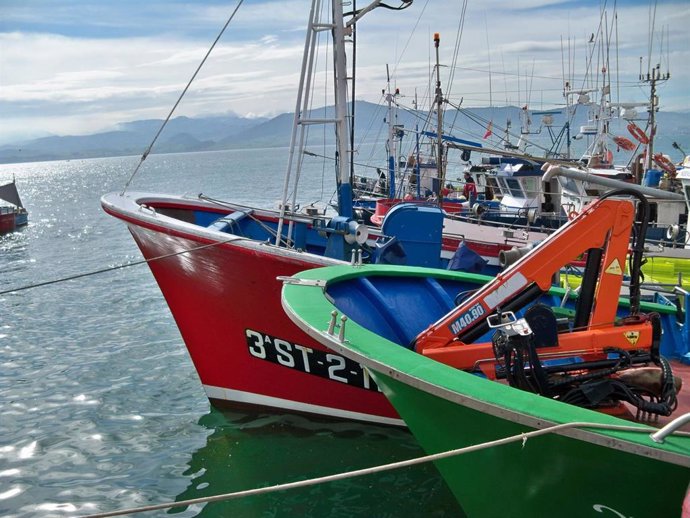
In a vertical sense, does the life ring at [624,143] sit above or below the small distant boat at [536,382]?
above

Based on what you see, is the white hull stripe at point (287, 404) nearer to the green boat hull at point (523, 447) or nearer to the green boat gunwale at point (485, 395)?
the green boat gunwale at point (485, 395)

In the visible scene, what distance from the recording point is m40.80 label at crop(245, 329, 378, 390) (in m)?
7.14

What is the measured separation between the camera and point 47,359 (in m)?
11.5

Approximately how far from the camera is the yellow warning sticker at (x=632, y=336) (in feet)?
16.2

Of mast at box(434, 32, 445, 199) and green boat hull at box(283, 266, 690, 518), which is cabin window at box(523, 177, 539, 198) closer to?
mast at box(434, 32, 445, 199)

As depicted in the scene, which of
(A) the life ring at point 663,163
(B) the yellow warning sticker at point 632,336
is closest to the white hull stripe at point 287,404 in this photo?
(B) the yellow warning sticker at point 632,336

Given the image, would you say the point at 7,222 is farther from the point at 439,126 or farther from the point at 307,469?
the point at 307,469

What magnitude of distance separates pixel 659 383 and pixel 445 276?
9.82 feet

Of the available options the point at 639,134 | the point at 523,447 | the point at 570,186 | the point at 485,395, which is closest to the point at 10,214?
the point at 570,186

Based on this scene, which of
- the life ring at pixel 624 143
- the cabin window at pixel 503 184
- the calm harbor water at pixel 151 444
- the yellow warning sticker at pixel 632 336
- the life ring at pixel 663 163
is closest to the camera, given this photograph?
the yellow warning sticker at pixel 632 336

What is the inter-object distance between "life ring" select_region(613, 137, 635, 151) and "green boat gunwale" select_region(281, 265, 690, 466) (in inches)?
870

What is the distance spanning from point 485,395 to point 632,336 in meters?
2.04

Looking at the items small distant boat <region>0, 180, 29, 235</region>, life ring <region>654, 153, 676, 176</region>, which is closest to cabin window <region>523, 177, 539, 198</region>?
life ring <region>654, 153, 676, 176</region>

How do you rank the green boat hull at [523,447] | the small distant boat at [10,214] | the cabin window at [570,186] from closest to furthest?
1. the green boat hull at [523,447]
2. the cabin window at [570,186]
3. the small distant boat at [10,214]
